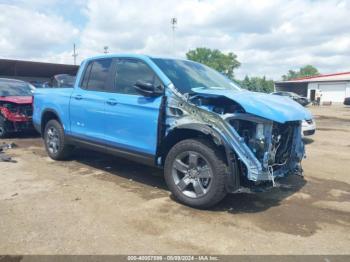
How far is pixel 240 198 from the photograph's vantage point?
17.7 ft

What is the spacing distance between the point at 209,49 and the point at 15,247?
303ft

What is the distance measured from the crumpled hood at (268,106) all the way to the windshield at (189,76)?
27cm

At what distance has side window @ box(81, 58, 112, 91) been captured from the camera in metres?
6.27

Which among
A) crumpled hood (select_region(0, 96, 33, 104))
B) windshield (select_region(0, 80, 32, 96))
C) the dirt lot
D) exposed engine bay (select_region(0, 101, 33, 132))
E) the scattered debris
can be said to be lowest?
the dirt lot

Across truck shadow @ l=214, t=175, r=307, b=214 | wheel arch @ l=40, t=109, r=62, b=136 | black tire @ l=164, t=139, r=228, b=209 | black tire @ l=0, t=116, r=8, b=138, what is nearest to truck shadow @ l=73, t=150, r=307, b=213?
truck shadow @ l=214, t=175, r=307, b=214

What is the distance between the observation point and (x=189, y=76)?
5.70 metres

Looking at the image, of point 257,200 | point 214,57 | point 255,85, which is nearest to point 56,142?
point 257,200

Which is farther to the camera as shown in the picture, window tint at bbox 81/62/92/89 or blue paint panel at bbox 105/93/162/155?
window tint at bbox 81/62/92/89

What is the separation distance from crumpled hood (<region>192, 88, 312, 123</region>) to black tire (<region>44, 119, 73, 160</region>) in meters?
3.23

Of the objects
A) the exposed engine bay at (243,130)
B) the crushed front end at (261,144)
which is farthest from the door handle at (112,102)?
the crushed front end at (261,144)

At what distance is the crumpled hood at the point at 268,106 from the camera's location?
180 inches

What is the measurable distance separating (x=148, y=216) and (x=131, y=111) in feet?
5.36

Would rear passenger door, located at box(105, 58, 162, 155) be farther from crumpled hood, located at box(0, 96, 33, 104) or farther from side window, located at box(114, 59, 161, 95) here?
crumpled hood, located at box(0, 96, 33, 104)

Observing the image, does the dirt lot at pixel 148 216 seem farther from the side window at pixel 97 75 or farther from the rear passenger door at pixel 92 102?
the side window at pixel 97 75
